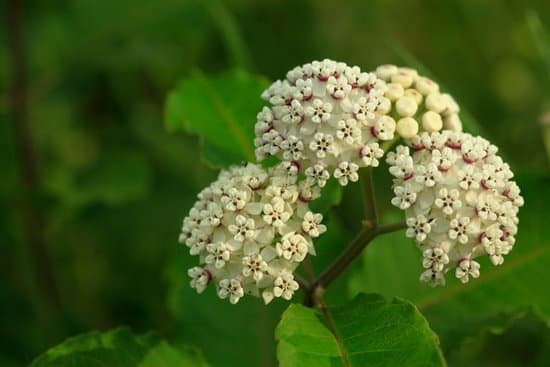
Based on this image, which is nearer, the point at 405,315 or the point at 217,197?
the point at 405,315

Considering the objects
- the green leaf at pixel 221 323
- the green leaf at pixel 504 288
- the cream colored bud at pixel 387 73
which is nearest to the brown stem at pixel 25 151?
the green leaf at pixel 221 323

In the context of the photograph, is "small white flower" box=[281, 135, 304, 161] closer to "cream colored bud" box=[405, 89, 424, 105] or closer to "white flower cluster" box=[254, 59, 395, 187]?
"white flower cluster" box=[254, 59, 395, 187]

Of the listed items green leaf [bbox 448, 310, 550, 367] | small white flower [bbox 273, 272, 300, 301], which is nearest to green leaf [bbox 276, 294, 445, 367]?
small white flower [bbox 273, 272, 300, 301]

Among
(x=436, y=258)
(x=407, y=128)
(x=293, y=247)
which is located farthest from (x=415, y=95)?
(x=293, y=247)

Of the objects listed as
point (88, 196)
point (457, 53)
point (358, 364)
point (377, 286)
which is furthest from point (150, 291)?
point (457, 53)

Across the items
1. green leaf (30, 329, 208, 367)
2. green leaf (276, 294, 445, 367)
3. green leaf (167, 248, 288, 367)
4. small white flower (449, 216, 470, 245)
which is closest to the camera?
green leaf (276, 294, 445, 367)

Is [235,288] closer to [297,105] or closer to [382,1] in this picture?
[297,105]

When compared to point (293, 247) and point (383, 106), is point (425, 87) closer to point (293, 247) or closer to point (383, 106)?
point (383, 106)
